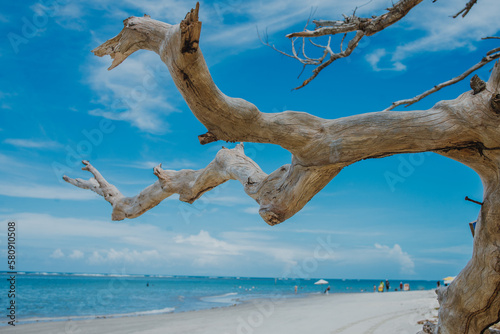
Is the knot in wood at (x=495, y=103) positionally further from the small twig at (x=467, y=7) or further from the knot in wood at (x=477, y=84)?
the small twig at (x=467, y=7)

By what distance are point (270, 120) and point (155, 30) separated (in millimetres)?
878

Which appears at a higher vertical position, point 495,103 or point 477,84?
point 477,84

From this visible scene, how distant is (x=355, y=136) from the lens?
231 centimetres

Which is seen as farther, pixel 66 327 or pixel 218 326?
pixel 66 327

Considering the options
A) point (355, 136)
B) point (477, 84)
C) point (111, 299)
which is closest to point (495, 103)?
point (477, 84)

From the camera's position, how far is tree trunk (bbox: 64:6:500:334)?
218cm

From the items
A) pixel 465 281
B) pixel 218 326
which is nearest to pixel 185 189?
pixel 465 281

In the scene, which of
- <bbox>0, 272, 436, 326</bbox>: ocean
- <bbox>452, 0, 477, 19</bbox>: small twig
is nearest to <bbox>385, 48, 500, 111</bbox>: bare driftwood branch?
<bbox>452, 0, 477, 19</bbox>: small twig

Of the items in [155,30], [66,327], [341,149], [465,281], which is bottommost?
[66,327]

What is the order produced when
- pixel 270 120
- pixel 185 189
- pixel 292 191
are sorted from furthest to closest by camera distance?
pixel 185 189 → pixel 292 191 → pixel 270 120

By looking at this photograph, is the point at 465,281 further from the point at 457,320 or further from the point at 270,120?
the point at 270,120

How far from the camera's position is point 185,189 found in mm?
3857

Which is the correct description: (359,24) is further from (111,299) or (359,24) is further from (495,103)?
(111,299)

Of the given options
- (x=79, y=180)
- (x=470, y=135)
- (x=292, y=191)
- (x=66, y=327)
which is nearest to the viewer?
(x=470, y=135)
